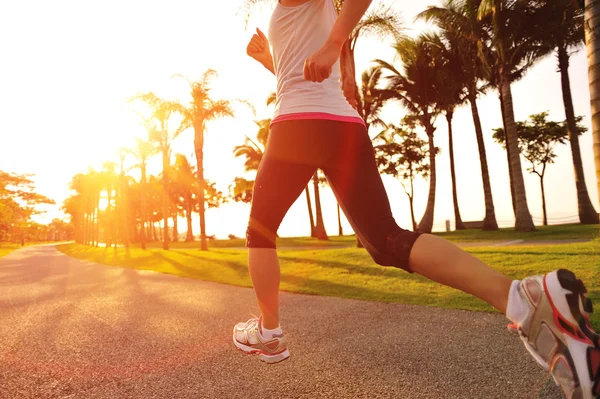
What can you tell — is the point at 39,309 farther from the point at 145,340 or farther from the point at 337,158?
the point at 337,158

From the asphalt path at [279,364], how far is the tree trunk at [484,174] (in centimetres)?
1937

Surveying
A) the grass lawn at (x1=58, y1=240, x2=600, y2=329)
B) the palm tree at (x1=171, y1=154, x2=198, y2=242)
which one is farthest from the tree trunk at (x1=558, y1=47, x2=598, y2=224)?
the palm tree at (x1=171, y1=154, x2=198, y2=242)

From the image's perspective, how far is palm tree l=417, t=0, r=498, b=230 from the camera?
749 inches

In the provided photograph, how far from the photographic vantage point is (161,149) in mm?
25891

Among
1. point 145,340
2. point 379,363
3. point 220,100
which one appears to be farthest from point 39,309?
point 220,100

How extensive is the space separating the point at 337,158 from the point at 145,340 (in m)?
3.10

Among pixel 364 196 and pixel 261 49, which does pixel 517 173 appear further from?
pixel 364 196

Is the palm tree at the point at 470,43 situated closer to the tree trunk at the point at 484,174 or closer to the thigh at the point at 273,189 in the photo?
the tree trunk at the point at 484,174

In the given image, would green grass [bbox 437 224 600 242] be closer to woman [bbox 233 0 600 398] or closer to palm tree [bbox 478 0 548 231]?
palm tree [bbox 478 0 548 231]

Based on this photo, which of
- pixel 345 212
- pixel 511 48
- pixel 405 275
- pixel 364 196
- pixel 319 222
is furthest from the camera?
pixel 319 222

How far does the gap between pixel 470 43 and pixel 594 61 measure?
1921 cm

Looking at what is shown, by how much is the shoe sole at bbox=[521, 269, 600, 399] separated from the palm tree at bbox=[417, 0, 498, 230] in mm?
19462

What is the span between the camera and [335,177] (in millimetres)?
1863

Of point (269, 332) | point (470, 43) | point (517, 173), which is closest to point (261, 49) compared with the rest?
point (269, 332)
